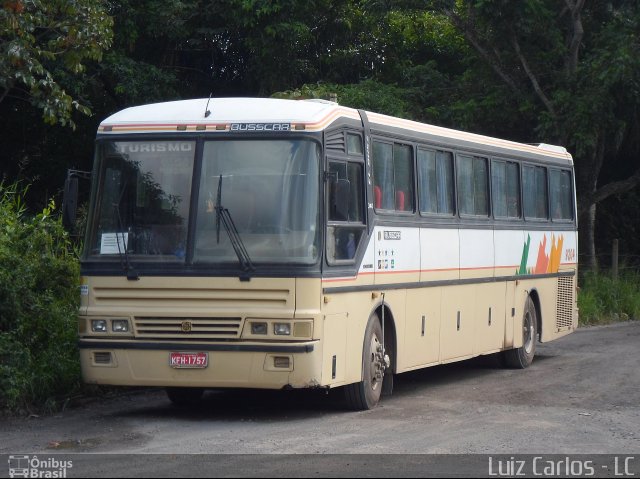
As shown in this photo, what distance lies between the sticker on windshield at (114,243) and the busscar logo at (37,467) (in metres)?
2.75

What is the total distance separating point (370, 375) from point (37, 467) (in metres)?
4.54

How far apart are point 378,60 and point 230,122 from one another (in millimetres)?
17158

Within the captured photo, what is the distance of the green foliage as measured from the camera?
25.6 metres

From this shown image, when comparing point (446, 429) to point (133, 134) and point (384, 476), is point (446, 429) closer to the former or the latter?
point (384, 476)

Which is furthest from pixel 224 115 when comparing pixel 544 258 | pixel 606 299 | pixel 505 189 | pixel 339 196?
pixel 606 299

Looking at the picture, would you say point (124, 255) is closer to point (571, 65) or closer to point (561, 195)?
point (561, 195)

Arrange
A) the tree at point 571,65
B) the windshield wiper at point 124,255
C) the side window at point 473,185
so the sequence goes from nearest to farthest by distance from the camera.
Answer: the windshield wiper at point 124,255, the side window at point 473,185, the tree at point 571,65

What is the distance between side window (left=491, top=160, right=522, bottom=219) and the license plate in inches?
253

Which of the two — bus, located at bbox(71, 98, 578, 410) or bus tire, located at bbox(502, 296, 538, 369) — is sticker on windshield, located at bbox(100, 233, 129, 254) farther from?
bus tire, located at bbox(502, 296, 538, 369)

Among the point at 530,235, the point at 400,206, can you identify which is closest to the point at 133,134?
the point at 400,206

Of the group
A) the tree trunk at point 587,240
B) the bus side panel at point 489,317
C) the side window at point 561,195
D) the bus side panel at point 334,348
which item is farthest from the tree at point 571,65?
the bus side panel at point 334,348

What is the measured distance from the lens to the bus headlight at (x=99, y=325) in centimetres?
1176

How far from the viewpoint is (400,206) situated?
13664 mm

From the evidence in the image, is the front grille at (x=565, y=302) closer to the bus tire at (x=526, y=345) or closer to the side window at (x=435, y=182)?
the bus tire at (x=526, y=345)
